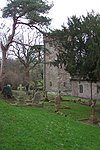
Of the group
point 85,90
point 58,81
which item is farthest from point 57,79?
point 85,90

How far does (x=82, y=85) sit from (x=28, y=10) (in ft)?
59.9

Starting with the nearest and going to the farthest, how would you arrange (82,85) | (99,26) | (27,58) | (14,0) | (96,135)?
(96,135) → (99,26) → (14,0) → (82,85) → (27,58)

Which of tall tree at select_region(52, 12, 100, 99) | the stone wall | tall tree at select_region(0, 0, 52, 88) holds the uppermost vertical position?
tall tree at select_region(0, 0, 52, 88)

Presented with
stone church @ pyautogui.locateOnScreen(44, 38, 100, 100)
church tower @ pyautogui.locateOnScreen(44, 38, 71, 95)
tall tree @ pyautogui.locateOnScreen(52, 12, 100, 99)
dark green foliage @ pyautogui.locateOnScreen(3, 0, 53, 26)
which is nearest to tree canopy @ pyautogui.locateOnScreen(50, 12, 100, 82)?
tall tree @ pyautogui.locateOnScreen(52, 12, 100, 99)

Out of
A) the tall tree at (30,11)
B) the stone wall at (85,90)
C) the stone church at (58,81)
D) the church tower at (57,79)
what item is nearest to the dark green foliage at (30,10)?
the tall tree at (30,11)

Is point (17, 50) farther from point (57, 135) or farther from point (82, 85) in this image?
point (57, 135)

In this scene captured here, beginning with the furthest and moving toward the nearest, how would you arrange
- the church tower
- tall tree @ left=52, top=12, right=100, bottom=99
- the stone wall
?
the church tower, the stone wall, tall tree @ left=52, top=12, right=100, bottom=99

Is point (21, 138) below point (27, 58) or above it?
below

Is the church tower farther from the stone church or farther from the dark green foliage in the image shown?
the dark green foliage

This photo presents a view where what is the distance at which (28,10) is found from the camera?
23406 mm

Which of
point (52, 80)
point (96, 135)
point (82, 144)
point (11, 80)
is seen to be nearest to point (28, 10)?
point (96, 135)

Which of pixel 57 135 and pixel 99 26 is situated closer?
pixel 57 135

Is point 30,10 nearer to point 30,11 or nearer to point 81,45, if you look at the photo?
point 30,11

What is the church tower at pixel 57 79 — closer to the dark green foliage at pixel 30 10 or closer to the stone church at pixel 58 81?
the stone church at pixel 58 81
